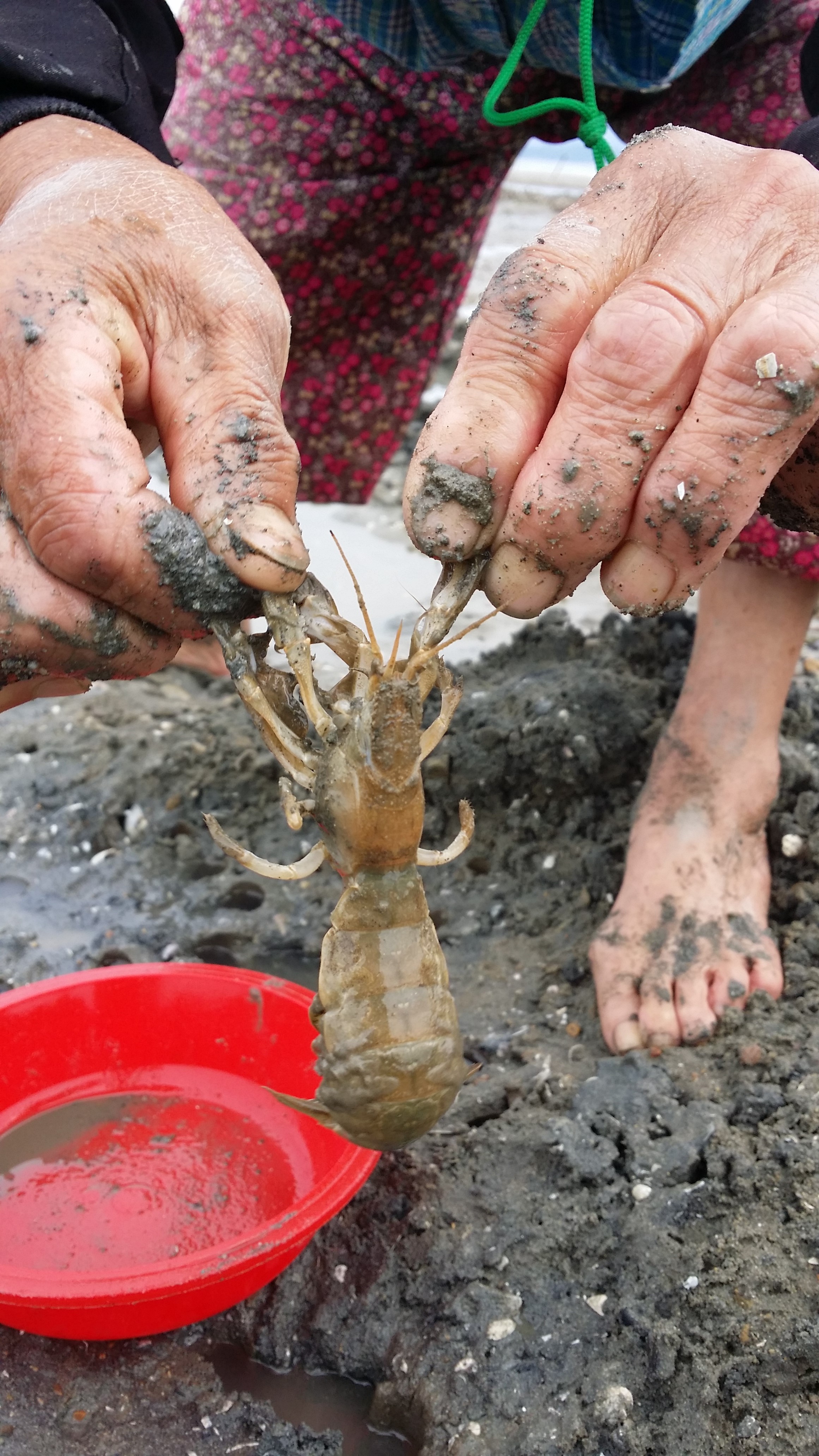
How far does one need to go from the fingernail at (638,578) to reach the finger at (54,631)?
911mm

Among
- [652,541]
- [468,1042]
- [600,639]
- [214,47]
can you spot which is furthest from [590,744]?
[214,47]

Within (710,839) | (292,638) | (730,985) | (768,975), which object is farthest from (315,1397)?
(710,839)

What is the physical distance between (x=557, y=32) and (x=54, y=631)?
104 inches

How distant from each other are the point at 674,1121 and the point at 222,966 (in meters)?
1.40

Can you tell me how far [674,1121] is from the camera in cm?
286

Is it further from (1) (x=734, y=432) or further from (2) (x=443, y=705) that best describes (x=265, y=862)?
(1) (x=734, y=432)

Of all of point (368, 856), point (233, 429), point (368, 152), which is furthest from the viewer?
point (368, 152)

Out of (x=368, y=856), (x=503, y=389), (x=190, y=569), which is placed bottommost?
(x=368, y=856)

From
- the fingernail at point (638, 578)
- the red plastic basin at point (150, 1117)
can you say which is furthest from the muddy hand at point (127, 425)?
the red plastic basin at point (150, 1117)

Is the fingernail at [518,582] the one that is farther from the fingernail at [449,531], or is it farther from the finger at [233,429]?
the finger at [233,429]

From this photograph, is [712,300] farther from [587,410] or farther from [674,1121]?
[674,1121]

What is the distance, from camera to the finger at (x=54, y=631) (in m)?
2.15

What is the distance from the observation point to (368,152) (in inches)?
165

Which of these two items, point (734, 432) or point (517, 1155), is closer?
point (734, 432)
